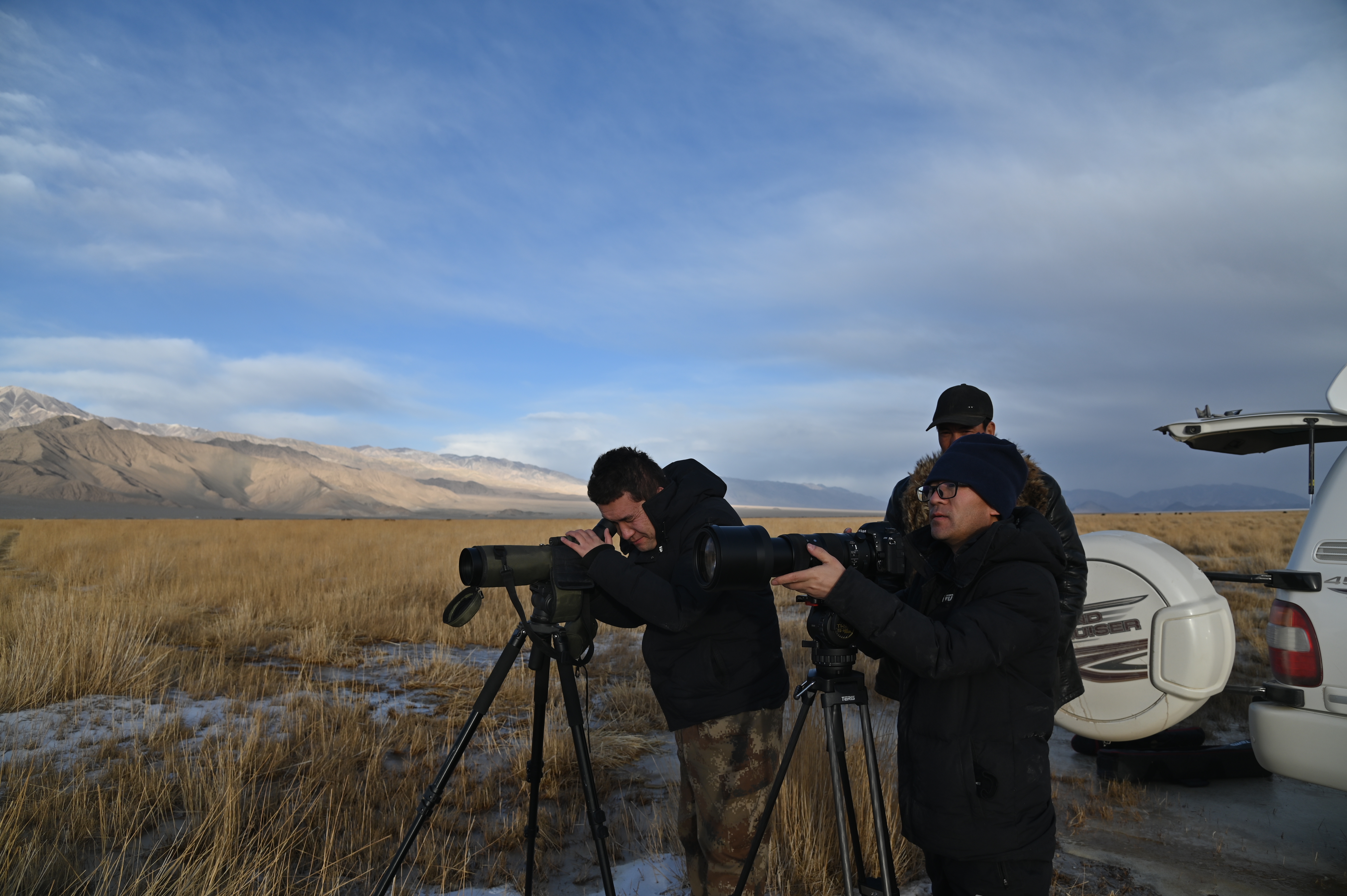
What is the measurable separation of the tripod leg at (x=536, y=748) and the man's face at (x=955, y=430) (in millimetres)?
1992

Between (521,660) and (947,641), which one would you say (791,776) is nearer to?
(947,641)

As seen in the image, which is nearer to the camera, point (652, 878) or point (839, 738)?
point (839, 738)

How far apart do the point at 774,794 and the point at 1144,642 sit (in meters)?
2.59

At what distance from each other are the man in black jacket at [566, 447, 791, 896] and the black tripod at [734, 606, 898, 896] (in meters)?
0.31

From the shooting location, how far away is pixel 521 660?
7078 millimetres

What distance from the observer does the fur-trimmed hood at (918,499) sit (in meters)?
3.02

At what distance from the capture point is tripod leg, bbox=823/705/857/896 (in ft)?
6.79

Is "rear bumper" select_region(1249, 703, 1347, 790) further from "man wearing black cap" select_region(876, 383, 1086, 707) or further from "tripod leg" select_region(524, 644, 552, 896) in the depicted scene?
"tripod leg" select_region(524, 644, 552, 896)

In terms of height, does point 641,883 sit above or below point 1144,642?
below

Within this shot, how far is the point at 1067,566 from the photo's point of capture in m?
2.79

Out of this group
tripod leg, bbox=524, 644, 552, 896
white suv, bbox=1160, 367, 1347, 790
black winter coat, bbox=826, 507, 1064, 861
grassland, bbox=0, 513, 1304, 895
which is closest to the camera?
black winter coat, bbox=826, 507, 1064, 861

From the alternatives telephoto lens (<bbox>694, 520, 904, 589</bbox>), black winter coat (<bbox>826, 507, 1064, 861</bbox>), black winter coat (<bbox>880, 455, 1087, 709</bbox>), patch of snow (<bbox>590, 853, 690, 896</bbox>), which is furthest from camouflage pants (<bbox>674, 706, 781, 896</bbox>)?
black winter coat (<bbox>880, 455, 1087, 709</bbox>)

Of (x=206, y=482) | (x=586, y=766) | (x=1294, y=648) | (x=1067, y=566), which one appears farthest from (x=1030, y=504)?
(x=206, y=482)

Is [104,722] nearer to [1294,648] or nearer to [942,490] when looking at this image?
[942,490]
